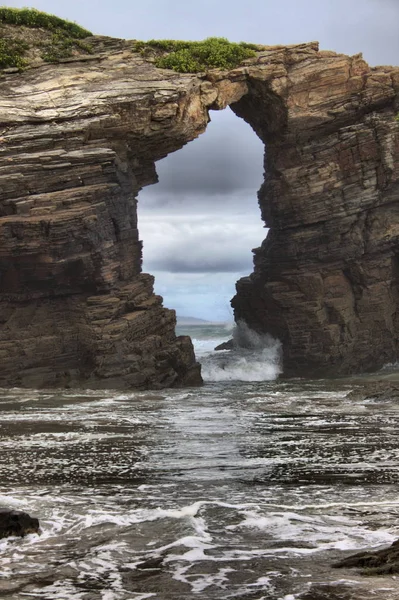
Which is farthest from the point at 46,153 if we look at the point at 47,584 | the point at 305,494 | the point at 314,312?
the point at 47,584

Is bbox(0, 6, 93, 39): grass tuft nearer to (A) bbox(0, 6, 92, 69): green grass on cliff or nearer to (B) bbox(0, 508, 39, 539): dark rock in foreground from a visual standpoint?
(A) bbox(0, 6, 92, 69): green grass on cliff

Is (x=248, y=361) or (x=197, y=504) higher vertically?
(x=248, y=361)

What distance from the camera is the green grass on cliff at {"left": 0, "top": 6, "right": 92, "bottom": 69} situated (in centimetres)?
3947

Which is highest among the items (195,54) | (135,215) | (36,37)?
(36,37)

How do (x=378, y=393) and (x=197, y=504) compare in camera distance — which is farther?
(x=378, y=393)

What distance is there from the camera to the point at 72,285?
36.1 m

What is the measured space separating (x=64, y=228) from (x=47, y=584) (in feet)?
88.3

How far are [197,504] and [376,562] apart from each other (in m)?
3.90

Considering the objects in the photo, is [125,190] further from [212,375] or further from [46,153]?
[212,375]

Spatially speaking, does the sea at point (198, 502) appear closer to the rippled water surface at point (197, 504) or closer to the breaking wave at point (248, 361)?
the rippled water surface at point (197, 504)

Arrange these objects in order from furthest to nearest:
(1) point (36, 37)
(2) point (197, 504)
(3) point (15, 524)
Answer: (1) point (36, 37), (2) point (197, 504), (3) point (15, 524)

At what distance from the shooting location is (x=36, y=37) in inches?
1604

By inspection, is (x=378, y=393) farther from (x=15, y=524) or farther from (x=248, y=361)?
(x=15, y=524)

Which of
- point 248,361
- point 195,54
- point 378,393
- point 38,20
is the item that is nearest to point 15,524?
point 378,393
